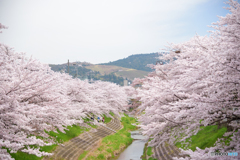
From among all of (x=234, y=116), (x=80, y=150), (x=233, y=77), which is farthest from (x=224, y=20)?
(x=80, y=150)

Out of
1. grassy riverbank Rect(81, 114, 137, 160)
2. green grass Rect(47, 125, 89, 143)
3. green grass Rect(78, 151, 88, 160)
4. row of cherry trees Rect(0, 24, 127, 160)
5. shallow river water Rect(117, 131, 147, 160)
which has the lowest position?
shallow river water Rect(117, 131, 147, 160)

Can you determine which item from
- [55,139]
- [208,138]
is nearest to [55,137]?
[55,139]

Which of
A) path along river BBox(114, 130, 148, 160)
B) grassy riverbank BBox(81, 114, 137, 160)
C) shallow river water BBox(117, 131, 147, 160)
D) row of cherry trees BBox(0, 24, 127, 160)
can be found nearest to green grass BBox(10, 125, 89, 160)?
grassy riverbank BBox(81, 114, 137, 160)

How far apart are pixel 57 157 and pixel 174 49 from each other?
526 inches

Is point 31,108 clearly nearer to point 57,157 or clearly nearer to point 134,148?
point 57,157

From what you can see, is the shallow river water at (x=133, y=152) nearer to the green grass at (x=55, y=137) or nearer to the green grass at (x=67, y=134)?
the green grass at (x=67, y=134)

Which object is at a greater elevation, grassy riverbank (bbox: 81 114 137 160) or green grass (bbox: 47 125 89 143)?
green grass (bbox: 47 125 89 143)

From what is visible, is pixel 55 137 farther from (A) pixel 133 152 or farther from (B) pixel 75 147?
(A) pixel 133 152

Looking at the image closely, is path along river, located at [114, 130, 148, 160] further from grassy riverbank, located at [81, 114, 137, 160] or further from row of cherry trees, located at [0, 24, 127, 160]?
row of cherry trees, located at [0, 24, 127, 160]

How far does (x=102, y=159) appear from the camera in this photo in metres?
19.3

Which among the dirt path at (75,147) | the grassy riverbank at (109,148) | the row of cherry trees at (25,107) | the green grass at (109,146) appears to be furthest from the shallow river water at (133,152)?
the row of cherry trees at (25,107)

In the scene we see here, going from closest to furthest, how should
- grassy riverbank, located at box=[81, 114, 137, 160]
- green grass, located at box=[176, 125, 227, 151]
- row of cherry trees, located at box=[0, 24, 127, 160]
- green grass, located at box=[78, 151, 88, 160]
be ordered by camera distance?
row of cherry trees, located at box=[0, 24, 127, 160]
green grass, located at box=[176, 125, 227, 151]
green grass, located at box=[78, 151, 88, 160]
grassy riverbank, located at box=[81, 114, 137, 160]

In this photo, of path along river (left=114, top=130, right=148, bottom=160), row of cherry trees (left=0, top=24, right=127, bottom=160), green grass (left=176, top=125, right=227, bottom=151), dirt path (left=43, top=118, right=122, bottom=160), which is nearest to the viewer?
row of cherry trees (left=0, top=24, right=127, bottom=160)

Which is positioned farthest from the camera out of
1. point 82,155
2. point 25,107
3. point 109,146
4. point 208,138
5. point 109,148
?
point 109,146
